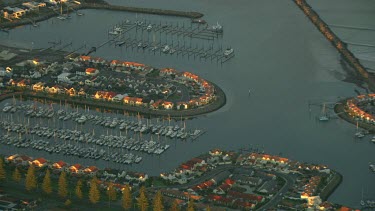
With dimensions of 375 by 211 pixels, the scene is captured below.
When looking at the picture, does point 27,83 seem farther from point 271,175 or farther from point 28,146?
point 271,175

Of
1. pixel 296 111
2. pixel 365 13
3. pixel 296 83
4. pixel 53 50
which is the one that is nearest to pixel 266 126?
pixel 296 111

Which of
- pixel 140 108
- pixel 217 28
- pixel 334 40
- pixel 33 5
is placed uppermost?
pixel 334 40

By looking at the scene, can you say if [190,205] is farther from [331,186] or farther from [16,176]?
[16,176]

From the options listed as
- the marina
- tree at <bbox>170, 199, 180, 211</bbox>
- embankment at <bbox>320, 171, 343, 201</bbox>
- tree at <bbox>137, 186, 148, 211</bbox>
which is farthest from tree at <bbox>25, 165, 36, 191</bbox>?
embankment at <bbox>320, 171, 343, 201</bbox>

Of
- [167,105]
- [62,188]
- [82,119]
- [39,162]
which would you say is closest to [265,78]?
[167,105]

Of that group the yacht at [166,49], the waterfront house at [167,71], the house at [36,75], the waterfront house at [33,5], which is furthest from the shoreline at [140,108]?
the waterfront house at [33,5]

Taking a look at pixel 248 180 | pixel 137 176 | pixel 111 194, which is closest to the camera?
pixel 111 194

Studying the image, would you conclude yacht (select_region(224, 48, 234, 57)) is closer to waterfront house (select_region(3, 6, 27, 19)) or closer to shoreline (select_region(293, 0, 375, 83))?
shoreline (select_region(293, 0, 375, 83))
